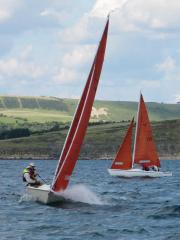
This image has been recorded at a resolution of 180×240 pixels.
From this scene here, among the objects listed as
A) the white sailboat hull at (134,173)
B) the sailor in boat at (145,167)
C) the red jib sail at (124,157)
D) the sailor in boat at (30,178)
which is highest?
the red jib sail at (124,157)

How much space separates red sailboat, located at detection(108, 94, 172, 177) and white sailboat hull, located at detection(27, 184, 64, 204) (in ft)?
126

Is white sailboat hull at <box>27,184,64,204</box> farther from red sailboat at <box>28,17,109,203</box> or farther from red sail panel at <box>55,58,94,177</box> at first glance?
red sail panel at <box>55,58,94,177</box>

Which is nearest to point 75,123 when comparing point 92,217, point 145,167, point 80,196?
point 92,217

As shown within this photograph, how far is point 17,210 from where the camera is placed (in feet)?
151

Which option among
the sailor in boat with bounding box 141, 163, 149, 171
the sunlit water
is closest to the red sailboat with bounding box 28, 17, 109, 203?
the sunlit water

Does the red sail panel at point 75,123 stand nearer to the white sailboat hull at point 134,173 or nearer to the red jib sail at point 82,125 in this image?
the red jib sail at point 82,125

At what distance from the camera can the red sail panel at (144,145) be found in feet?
288

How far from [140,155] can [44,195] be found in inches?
1659

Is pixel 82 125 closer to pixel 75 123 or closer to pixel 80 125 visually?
pixel 80 125

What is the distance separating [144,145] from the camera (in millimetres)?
88375

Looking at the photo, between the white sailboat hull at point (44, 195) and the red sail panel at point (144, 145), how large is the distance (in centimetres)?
3981

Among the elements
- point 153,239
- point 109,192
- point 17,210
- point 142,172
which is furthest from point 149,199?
point 142,172

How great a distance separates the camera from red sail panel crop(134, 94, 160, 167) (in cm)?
8775

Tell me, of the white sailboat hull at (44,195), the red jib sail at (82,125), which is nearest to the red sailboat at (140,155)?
the white sailboat hull at (44,195)
